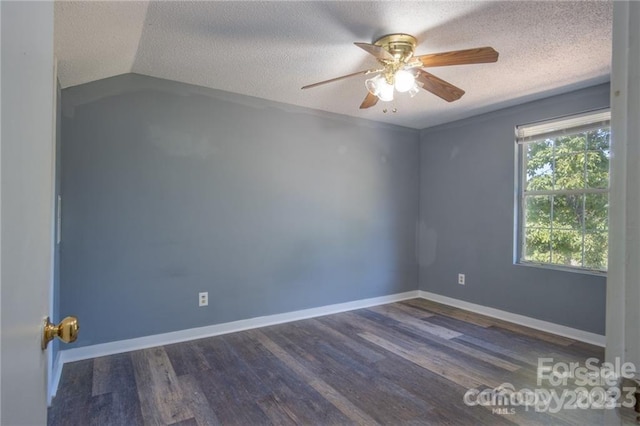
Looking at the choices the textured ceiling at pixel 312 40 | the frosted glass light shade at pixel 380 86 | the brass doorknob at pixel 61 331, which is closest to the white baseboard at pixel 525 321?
the textured ceiling at pixel 312 40

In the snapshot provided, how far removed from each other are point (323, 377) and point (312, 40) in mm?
2344

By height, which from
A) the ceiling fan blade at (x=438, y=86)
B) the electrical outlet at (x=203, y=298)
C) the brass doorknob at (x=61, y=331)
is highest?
the ceiling fan blade at (x=438, y=86)

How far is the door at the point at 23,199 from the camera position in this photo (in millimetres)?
491

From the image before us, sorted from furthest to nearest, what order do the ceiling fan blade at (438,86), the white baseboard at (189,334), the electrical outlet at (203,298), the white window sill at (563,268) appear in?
the electrical outlet at (203,298) → the white window sill at (563,268) → the white baseboard at (189,334) → the ceiling fan blade at (438,86)

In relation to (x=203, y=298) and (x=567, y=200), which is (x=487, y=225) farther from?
(x=203, y=298)

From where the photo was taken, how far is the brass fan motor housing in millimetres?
2143

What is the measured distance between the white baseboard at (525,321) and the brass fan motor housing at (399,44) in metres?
2.95

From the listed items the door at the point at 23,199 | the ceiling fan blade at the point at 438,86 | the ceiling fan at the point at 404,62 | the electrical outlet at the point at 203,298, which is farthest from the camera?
the electrical outlet at the point at 203,298

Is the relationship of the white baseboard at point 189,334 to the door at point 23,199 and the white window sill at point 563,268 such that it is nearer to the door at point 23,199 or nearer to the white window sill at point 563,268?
the white window sill at point 563,268

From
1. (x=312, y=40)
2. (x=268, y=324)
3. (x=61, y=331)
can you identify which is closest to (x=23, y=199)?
(x=61, y=331)

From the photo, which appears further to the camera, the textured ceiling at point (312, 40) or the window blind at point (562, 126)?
the window blind at point (562, 126)

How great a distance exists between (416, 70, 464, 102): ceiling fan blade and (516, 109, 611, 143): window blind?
5.09ft

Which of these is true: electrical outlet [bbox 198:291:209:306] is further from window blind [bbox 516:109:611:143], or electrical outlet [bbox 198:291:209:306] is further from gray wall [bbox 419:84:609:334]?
window blind [bbox 516:109:611:143]

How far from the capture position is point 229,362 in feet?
8.77
